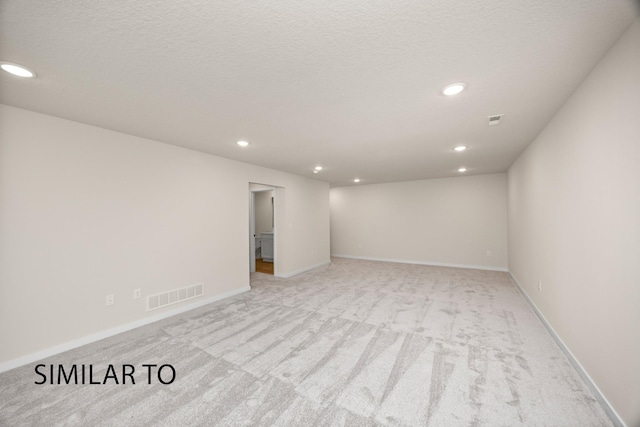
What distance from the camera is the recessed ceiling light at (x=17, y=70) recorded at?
5.12ft

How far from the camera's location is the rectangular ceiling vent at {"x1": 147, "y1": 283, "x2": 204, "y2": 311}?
3.12 metres

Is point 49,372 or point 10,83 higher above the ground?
point 10,83

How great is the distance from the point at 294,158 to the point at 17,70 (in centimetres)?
298

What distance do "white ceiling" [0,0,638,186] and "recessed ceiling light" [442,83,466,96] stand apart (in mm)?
53

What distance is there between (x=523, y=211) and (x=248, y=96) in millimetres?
4470

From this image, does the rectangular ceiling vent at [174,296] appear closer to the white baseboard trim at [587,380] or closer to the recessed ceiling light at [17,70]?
the recessed ceiling light at [17,70]

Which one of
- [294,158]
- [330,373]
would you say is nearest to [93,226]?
[294,158]

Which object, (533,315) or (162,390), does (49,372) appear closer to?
(162,390)

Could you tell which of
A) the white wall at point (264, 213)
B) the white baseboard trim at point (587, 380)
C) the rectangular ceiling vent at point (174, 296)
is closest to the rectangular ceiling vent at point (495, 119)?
the white baseboard trim at point (587, 380)

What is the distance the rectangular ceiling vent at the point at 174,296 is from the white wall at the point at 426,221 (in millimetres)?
5170

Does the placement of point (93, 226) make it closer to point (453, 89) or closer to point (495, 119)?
point (453, 89)

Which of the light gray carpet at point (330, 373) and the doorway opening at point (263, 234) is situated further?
the doorway opening at point (263, 234)

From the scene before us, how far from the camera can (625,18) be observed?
1.23m

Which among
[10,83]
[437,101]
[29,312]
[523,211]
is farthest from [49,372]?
[523,211]
